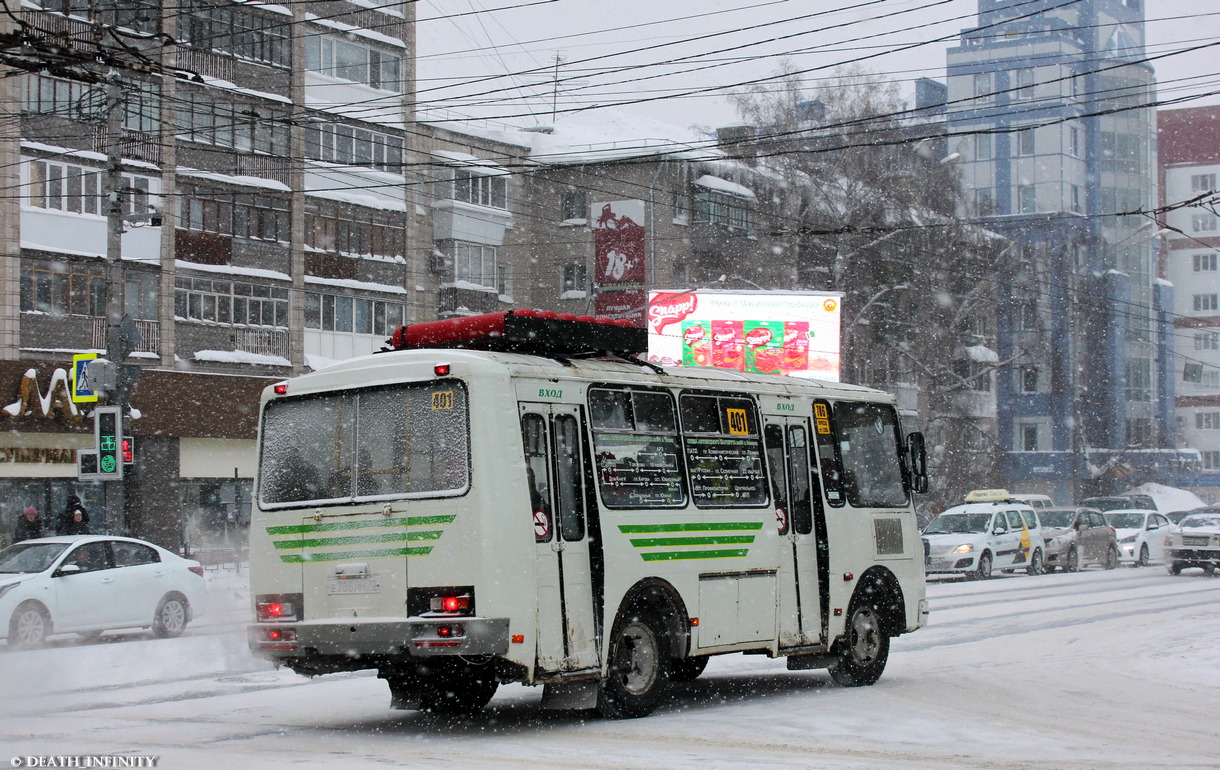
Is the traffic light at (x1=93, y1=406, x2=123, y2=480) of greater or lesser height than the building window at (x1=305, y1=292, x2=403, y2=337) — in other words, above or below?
below

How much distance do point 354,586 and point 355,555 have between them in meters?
0.22

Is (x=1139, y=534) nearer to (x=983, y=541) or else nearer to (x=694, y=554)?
(x=983, y=541)

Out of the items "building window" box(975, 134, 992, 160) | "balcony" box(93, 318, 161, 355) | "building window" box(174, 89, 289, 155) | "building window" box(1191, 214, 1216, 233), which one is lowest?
"balcony" box(93, 318, 161, 355)

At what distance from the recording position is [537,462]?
10688mm

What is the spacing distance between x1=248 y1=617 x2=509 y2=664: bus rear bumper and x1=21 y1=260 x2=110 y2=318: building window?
86.5 ft

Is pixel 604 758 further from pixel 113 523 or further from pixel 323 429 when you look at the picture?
pixel 113 523

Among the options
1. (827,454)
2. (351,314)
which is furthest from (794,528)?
(351,314)

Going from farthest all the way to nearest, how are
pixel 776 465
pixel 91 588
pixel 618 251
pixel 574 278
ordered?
pixel 574 278 → pixel 618 251 → pixel 91 588 → pixel 776 465

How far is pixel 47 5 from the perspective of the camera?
36.6 metres

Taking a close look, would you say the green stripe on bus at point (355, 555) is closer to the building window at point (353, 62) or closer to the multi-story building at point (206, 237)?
the multi-story building at point (206, 237)

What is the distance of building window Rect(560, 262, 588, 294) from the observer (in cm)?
5822

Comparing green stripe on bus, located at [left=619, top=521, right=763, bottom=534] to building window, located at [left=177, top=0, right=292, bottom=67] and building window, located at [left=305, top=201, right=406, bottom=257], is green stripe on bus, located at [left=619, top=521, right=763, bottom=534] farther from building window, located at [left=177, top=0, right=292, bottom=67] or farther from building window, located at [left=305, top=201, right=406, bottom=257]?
building window, located at [left=305, top=201, right=406, bottom=257]

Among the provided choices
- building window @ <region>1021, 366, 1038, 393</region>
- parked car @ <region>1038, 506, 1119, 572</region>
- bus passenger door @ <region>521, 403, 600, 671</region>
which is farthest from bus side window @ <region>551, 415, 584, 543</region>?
building window @ <region>1021, 366, 1038, 393</region>

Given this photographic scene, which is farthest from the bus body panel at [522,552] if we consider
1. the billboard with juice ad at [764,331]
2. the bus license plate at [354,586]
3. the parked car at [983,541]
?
the billboard with juice ad at [764,331]
